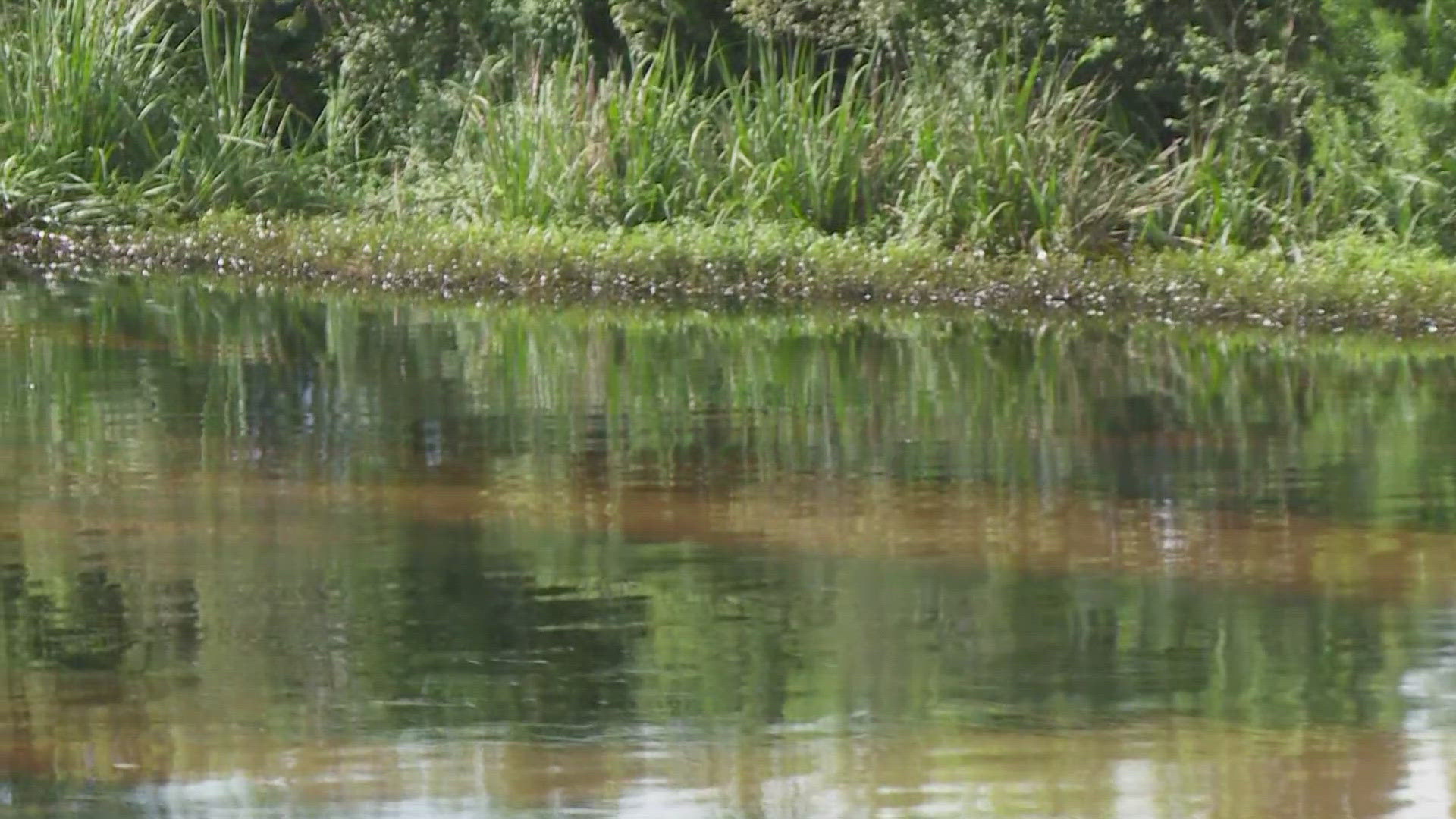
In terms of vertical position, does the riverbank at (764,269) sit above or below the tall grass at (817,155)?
below

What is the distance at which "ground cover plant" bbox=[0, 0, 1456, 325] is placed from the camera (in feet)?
47.6

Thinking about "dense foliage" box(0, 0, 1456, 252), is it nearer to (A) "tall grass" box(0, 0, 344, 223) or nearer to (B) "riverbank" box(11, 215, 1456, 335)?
(A) "tall grass" box(0, 0, 344, 223)

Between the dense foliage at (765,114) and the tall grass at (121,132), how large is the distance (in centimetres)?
2

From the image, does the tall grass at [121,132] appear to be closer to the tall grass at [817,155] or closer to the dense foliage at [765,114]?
the dense foliage at [765,114]

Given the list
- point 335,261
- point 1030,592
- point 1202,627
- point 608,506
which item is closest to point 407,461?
point 608,506

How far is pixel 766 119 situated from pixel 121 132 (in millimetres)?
4939

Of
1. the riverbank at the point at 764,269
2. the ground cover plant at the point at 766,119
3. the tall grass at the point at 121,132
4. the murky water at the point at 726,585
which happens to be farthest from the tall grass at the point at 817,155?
the murky water at the point at 726,585

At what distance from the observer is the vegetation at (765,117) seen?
1454 centimetres

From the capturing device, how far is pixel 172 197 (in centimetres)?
1727

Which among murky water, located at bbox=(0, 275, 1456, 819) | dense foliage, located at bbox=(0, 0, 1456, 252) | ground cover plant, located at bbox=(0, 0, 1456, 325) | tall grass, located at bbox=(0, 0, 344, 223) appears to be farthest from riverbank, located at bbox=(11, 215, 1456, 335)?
murky water, located at bbox=(0, 275, 1456, 819)

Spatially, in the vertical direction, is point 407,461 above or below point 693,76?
below

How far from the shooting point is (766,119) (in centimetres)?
1582

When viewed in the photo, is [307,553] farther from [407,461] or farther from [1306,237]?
[1306,237]

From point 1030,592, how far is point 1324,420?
3434 mm
